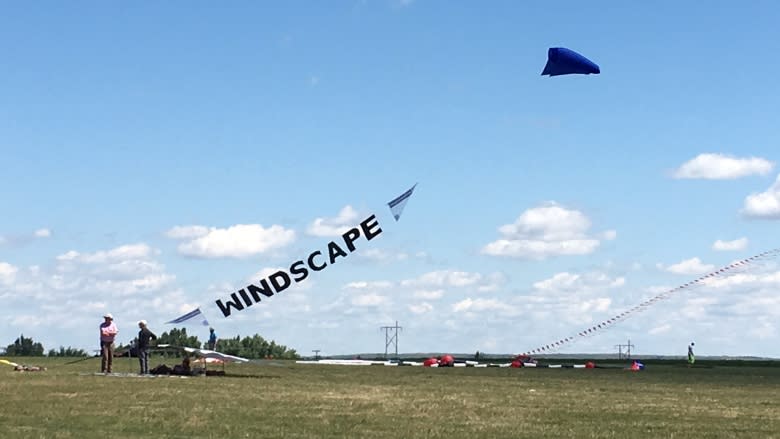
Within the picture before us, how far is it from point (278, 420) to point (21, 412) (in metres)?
5.46

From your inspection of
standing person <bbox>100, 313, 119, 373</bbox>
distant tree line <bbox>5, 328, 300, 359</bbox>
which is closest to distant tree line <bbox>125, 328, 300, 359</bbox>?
distant tree line <bbox>5, 328, 300, 359</bbox>

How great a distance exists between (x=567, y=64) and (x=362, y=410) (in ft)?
54.9

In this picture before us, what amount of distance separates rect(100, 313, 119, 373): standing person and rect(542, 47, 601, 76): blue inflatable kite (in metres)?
18.2

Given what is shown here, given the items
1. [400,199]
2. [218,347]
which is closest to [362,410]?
[400,199]

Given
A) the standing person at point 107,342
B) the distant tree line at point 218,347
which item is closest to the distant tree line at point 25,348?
the distant tree line at point 218,347

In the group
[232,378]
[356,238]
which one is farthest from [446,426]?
[356,238]

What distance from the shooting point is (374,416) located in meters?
22.9

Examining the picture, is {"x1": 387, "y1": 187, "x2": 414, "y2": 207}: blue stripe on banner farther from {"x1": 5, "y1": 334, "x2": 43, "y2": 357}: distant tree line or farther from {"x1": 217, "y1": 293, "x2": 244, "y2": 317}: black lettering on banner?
{"x1": 5, "y1": 334, "x2": 43, "y2": 357}: distant tree line

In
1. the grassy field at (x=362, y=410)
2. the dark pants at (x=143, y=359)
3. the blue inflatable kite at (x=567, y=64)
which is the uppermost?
the blue inflatable kite at (x=567, y=64)

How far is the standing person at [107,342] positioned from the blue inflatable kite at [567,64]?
1823 cm

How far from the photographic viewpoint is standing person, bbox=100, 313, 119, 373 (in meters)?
40.7

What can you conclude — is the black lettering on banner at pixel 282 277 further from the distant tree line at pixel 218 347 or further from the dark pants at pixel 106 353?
the distant tree line at pixel 218 347

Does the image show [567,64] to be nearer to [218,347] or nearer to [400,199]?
[400,199]

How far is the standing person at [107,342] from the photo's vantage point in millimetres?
40709
